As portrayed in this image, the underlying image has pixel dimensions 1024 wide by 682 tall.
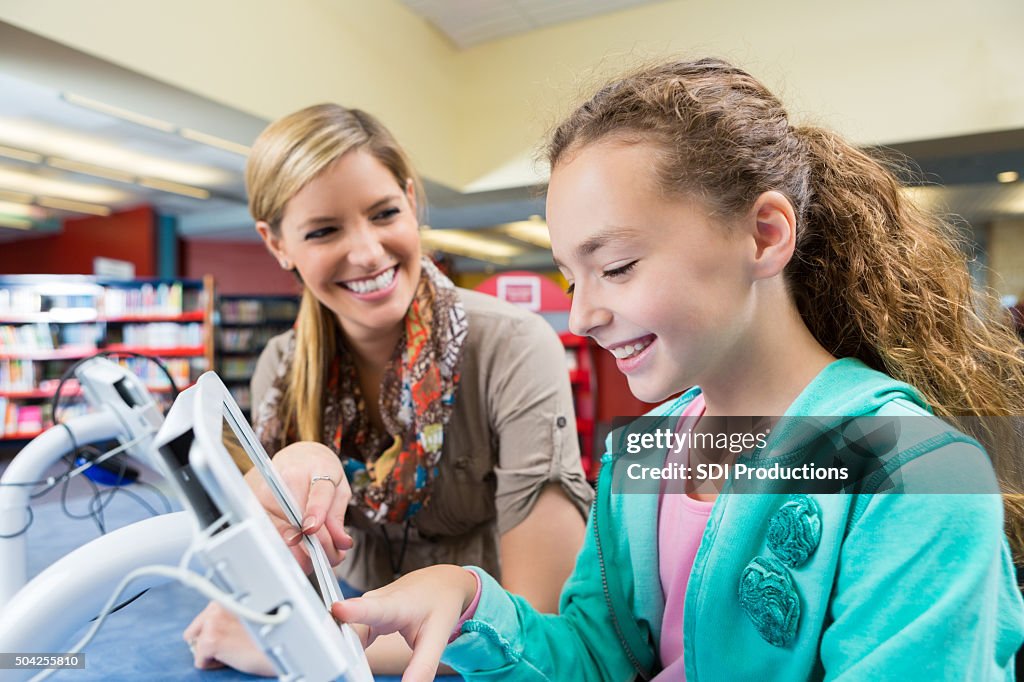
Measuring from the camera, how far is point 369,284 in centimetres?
118

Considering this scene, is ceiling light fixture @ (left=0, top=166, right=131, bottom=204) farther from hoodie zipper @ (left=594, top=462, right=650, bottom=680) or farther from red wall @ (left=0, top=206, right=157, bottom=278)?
hoodie zipper @ (left=594, top=462, right=650, bottom=680)

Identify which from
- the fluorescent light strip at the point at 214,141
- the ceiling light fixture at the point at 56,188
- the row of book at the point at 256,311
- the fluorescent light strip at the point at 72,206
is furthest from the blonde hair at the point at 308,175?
the fluorescent light strip at the point at 72,206

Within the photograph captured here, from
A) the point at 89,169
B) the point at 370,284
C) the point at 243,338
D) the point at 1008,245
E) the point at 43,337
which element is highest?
the point at 89,169

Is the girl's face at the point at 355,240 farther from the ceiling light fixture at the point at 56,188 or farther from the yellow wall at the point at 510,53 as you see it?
the ceiling light fixture at the point at 56,188

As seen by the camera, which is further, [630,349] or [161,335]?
[161,335]

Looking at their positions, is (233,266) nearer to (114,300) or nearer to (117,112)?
(114,300)

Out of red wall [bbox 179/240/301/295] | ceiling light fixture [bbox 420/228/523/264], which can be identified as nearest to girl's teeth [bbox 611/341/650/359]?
ceiling light fixture [bbox 420/228/523/264]

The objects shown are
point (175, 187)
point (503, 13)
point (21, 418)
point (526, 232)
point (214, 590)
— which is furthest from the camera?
point (526, 232)

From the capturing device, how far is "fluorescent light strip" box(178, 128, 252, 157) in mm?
5195

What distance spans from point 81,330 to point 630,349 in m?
7.11

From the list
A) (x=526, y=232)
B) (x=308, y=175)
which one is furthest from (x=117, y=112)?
(x=526, y=232)

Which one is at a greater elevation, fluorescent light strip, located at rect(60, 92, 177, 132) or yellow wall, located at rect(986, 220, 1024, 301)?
fluorescent light strip, located at rect(60, 92, 177, 132)

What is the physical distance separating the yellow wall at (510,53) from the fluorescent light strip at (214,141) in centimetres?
99

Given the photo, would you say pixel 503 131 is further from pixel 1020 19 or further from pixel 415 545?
pixel 415 545
